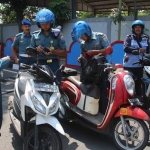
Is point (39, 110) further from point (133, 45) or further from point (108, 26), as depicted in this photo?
point (108, 26)

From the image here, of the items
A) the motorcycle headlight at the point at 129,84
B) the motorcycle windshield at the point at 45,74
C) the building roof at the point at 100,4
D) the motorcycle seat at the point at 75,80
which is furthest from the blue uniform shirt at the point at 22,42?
the building roof at the point at 100,4

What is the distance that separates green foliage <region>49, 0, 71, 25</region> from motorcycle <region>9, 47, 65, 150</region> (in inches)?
292

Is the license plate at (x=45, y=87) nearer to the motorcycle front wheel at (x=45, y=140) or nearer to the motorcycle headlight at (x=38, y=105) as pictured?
the motorcycle headlight at (x=38, y=105)

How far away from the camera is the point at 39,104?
292 centimetres

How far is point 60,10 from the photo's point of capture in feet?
34.6

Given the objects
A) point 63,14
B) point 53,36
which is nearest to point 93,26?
point 63,14

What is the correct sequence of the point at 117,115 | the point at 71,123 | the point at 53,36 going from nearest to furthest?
the point at 117,115
the point at 53,36
the point at 71,123

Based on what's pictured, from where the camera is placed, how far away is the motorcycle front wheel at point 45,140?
2879 mm

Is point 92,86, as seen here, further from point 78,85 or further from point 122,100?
point 122,100

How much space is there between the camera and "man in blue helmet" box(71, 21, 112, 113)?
369cm

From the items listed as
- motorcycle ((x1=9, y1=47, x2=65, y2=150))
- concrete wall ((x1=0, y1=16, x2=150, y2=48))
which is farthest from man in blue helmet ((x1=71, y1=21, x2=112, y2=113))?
concrete wall ((x1=0, y1=16, x2=150, y2=48))

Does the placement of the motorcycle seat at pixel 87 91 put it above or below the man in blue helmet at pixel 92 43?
below

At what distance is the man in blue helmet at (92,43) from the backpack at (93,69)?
10 cm

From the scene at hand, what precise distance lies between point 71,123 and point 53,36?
4.64ft
